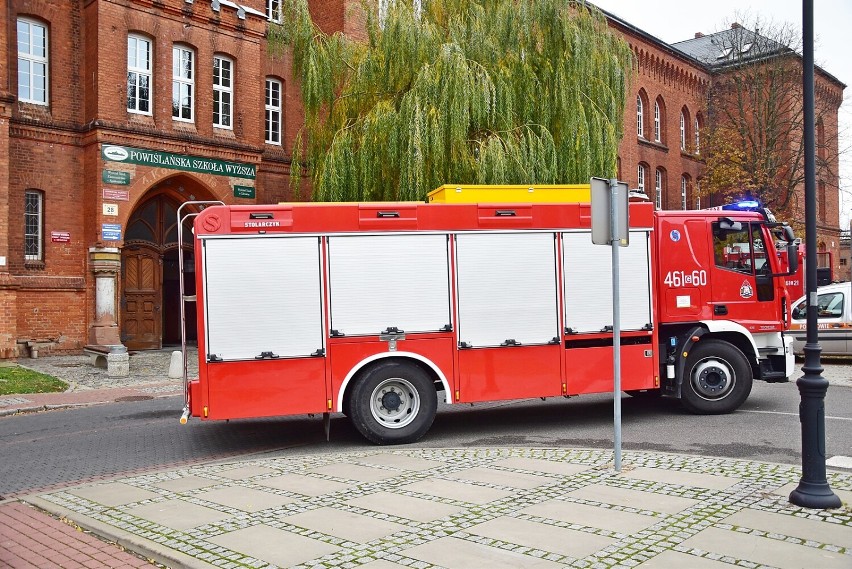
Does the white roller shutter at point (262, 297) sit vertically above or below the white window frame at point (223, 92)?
below

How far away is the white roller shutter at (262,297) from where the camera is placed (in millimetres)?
8977

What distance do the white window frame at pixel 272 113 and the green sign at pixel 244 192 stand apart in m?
2.71

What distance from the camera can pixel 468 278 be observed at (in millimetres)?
9703

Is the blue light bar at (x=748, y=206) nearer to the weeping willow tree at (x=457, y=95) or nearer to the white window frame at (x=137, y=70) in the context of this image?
the weeping willow tree at (x=457, y=95)

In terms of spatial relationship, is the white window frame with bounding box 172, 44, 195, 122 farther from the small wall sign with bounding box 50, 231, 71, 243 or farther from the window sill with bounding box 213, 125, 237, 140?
the small wall sign with bounding box 50, 231, 71, 243

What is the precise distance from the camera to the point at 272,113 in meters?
27.0

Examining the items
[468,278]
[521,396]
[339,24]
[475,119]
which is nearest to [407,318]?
[468,278]

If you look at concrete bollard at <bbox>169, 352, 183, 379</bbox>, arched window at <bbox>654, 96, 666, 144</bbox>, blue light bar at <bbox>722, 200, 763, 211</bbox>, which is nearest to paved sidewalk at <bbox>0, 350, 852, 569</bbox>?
blue light bar at <bbox>722, 200, 763, 211</bbox>

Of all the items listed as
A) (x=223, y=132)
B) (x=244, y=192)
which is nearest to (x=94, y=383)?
(x=244, y=192)

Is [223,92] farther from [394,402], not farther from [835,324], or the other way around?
[835,324]

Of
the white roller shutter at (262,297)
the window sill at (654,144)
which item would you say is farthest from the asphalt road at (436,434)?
the window sill at (654,144)

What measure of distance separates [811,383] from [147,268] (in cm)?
2094

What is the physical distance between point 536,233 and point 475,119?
310 inches

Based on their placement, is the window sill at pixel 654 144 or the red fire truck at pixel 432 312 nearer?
the red fire truck at pixel 432 312
